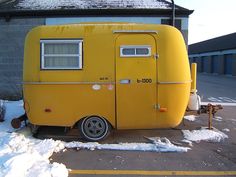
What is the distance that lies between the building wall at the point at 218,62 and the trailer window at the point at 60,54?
35.2 metres

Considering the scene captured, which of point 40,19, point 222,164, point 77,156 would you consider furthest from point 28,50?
point 40,19

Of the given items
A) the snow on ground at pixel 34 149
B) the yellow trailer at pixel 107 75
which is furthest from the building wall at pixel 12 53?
the yellow trailer at pixel 107 75

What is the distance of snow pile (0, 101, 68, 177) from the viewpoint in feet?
16.6

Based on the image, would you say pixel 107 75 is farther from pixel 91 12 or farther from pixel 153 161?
pixel 91 12

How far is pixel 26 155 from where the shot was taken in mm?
5645

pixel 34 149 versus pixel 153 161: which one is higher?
pixel 34 149

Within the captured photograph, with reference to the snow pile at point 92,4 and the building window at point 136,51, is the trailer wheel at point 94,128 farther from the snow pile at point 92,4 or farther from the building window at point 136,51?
the snow pile at point 92,4

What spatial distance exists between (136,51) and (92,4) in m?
7.44

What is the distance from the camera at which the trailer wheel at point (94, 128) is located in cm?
746

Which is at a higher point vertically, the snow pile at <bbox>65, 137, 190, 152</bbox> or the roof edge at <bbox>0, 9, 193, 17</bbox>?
the roof edge at <bbox>0, 9, 193, 17</bbox>

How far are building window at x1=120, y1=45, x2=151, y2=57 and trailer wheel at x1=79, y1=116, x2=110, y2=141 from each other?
4.99ft

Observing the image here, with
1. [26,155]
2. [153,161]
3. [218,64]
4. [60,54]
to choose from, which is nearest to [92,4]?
[60,54]

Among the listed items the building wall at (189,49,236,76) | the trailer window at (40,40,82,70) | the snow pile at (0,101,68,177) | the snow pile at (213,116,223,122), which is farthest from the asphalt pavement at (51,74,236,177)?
the building wall at (189,49,236,76)

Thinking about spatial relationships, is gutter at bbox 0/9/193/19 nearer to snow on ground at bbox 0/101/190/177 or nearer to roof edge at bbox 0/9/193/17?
roof edge at bbox 0/9/193/17
